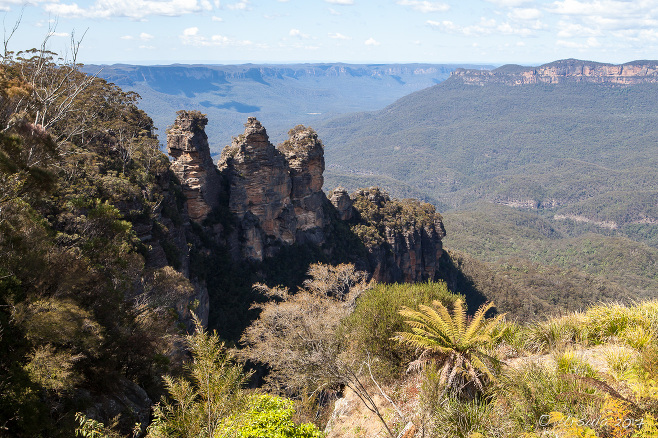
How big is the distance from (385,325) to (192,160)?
22.6 meters

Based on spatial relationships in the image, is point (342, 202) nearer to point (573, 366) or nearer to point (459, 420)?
point (573, 366)

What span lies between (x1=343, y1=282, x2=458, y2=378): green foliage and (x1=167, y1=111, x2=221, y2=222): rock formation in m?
20.1

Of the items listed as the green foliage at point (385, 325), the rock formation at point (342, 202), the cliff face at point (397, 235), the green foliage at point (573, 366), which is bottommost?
the cliff face at point (397, 235)

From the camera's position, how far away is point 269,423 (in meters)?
7.34

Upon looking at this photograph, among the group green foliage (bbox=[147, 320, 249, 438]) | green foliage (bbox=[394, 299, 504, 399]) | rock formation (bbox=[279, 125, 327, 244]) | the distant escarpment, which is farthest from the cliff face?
green foliage (bbox=[147, 320, 249, 438])

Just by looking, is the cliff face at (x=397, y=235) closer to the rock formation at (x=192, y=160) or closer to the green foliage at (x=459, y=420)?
the rock formation at (x=192, y=160)

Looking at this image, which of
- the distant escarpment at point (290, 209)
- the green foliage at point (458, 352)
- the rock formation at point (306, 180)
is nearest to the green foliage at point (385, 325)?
the green foliage at point (458, 352)

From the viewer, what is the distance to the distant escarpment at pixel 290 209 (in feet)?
101

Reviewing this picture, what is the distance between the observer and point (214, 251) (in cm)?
3169

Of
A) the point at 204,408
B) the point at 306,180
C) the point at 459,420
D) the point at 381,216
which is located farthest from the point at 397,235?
the point at 459,420

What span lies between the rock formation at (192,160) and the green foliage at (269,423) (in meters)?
24.2

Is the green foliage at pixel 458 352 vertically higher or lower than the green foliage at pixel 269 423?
higher

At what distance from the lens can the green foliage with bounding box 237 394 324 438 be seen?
7.01m

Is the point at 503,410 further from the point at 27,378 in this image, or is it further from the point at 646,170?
the point at 646,170
